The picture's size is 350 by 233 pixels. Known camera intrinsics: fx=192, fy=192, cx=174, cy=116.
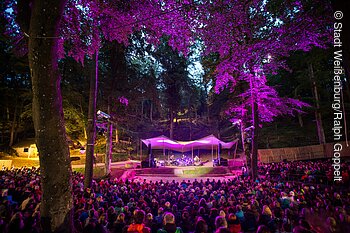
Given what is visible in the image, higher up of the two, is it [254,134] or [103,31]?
[103,31]

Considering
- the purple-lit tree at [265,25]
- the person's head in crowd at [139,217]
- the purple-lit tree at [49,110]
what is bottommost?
the person's head in crowd at [139,217]

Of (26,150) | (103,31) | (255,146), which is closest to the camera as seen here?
(103,31)

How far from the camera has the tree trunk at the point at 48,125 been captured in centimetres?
325

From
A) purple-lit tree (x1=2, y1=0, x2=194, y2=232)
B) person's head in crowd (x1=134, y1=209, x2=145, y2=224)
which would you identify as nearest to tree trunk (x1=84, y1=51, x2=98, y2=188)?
person's head in crowd (x1=134, y1=209, x2=145, y2=224)

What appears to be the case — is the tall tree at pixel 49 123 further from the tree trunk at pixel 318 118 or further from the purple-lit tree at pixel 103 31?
the tree trunk at pixel 318 118

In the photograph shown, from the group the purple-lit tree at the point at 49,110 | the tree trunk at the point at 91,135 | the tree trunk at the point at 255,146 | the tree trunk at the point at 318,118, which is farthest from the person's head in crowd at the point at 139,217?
the tree trunk at the point at 318,118

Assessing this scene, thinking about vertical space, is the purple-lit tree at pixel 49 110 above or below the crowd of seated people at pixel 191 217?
above

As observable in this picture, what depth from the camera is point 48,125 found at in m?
3.30

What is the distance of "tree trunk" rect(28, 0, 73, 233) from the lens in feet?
10.7

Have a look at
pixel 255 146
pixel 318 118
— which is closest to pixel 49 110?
pixel 255 146

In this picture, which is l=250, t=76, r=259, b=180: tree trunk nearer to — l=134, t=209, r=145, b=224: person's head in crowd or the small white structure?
l=134, t=209, r=145, b=224: person's head in crowd

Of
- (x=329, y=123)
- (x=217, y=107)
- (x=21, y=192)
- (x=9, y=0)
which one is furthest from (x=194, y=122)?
(x=9, y=0)

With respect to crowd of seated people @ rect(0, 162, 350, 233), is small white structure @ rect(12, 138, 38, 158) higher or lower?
higher

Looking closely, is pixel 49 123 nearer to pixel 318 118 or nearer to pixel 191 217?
pixel 191 217
